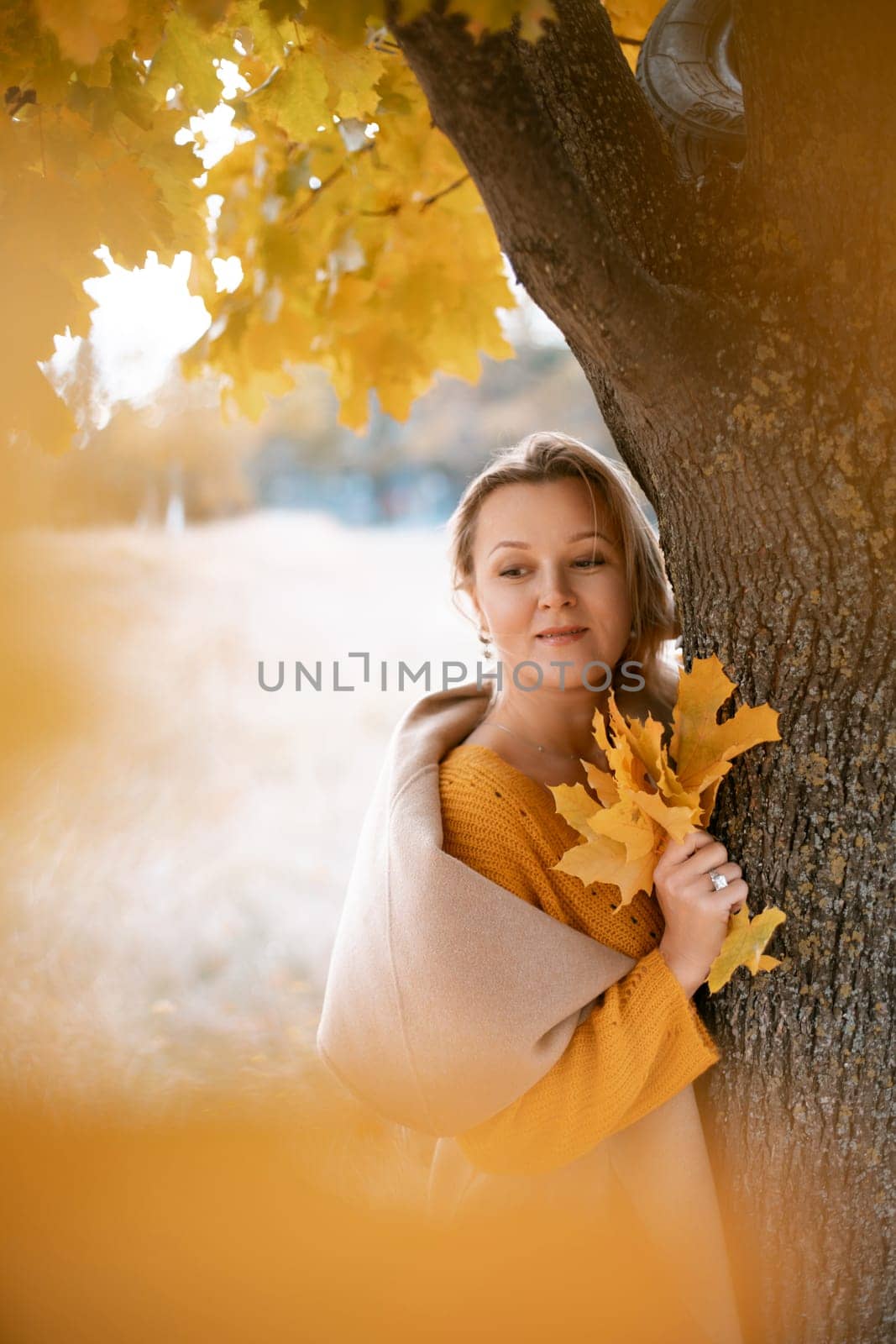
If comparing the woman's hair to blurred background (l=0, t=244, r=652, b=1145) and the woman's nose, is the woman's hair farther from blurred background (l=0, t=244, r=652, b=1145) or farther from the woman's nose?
blurred background (l=0, t=244, r=652, b=1145)

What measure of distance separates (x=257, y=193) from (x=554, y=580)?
3.58ft

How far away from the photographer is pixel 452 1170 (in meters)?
1.72

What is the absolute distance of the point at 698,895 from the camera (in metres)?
1.39

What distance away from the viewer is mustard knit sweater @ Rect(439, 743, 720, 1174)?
144 centimetres

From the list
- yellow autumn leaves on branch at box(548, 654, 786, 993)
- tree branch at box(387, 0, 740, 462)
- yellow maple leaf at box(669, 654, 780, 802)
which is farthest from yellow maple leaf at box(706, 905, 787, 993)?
tree branch at box(387, 0, 740, 462)

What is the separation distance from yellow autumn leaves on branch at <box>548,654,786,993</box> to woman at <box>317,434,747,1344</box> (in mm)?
44

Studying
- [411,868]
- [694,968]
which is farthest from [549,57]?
[694,968]

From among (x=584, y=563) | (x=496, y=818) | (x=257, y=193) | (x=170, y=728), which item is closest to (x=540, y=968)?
(x=496, y=818)

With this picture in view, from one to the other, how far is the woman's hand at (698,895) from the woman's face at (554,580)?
45 centimetres

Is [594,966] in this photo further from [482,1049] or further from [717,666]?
[717,666]

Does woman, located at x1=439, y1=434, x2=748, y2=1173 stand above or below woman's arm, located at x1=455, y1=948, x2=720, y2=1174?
above

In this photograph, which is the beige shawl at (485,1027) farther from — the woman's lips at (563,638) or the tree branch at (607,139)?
the tree branch at (607,139)

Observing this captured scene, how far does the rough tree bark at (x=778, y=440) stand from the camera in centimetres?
120

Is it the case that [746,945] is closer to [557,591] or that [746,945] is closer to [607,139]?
[557,591]
